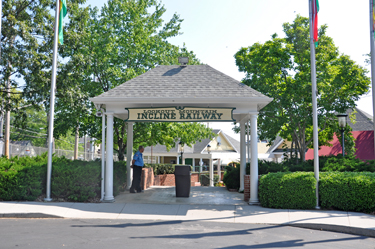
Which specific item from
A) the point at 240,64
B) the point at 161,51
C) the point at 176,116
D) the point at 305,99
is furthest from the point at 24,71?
the point at 305,99

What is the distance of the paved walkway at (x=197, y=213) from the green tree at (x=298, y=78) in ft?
17.6

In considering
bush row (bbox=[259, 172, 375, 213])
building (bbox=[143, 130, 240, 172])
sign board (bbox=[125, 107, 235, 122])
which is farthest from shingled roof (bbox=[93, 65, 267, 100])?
building (bbox=[143, 130, 240, 172])

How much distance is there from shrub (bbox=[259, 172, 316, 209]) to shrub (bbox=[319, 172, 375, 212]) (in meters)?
0.38

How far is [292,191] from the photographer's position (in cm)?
1030

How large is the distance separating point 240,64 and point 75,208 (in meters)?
10.1

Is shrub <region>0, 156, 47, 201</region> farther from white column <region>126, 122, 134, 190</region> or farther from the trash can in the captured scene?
the trash can

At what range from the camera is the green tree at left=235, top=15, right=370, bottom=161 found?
14.4m

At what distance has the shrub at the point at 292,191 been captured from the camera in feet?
33.6

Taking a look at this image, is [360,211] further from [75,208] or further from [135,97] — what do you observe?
[75,208]

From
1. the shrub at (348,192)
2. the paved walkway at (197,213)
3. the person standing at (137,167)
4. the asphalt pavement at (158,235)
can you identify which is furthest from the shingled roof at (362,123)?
the asphalt pavement at (158,235)

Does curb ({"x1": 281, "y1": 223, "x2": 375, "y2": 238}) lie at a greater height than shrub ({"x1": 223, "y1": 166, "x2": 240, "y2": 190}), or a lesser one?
lesser

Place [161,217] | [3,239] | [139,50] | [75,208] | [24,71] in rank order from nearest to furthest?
[3,239]
[161,217]
[75,208]
[24,71]
[139,50]

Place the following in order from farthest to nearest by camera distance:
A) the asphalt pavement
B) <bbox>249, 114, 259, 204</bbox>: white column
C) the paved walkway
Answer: <bbox>249, 114, 259, 204</bbox>: white column → the paved walkway → the asphalt pavement

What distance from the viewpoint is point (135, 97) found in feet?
37.1
